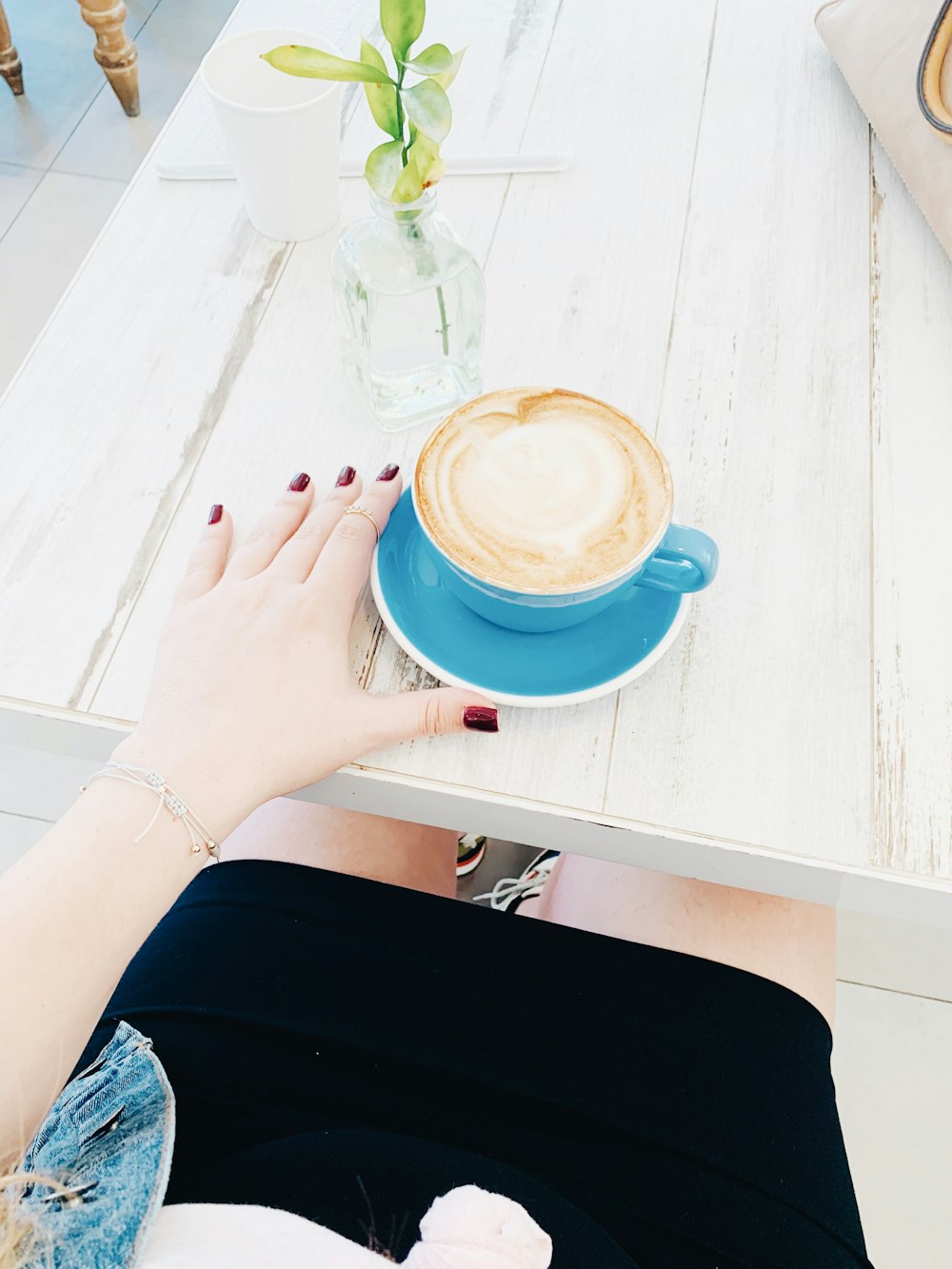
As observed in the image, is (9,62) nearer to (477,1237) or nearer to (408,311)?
(408,311)

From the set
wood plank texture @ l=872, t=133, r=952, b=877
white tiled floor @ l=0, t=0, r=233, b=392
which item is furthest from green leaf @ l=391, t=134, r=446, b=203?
white tiled floor @ l=0, t=0, r=233, b=392

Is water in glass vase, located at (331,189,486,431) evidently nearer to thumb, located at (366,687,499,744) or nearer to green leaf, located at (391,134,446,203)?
green leaf, located at (391,134,446,203)

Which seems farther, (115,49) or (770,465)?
(115,49)

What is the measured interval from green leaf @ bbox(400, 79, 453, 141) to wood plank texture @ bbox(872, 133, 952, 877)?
0.39 meters

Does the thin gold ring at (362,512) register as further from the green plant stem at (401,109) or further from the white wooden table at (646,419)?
the green plant stem at (401,109)

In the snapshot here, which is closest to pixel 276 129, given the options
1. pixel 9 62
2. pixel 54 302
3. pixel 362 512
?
pixel 362 512

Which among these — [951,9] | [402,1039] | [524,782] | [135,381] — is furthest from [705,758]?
[951,9]

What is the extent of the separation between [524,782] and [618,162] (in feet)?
2.00

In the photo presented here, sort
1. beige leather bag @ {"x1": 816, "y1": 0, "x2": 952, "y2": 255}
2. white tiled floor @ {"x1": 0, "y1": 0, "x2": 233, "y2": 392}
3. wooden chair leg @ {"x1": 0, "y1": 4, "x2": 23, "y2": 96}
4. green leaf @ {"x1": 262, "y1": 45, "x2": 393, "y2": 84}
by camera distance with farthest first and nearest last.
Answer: wooden chair leg @ {"x1": 0, "y1": 4, "x2": 23, "y2": 96}, white tiled floor @ {"x1": 0, "y1": 0, "x2": 233, "y2": 392}, beige leather bag @ {"x1": 816, "y1": 0, "x2": 952, "y2": 255}, green leaf @ {"x1": 262, "y1": 45, "x2": 393, "y2": 84}

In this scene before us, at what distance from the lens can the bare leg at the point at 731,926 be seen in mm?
768

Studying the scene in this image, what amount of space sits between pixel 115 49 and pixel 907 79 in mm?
1647

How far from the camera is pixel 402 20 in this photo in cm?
56

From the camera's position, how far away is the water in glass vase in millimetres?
668

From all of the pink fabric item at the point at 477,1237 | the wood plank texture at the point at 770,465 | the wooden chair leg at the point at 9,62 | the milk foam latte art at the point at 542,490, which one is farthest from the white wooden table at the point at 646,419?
the wooden chair leg at the point at 9,62
